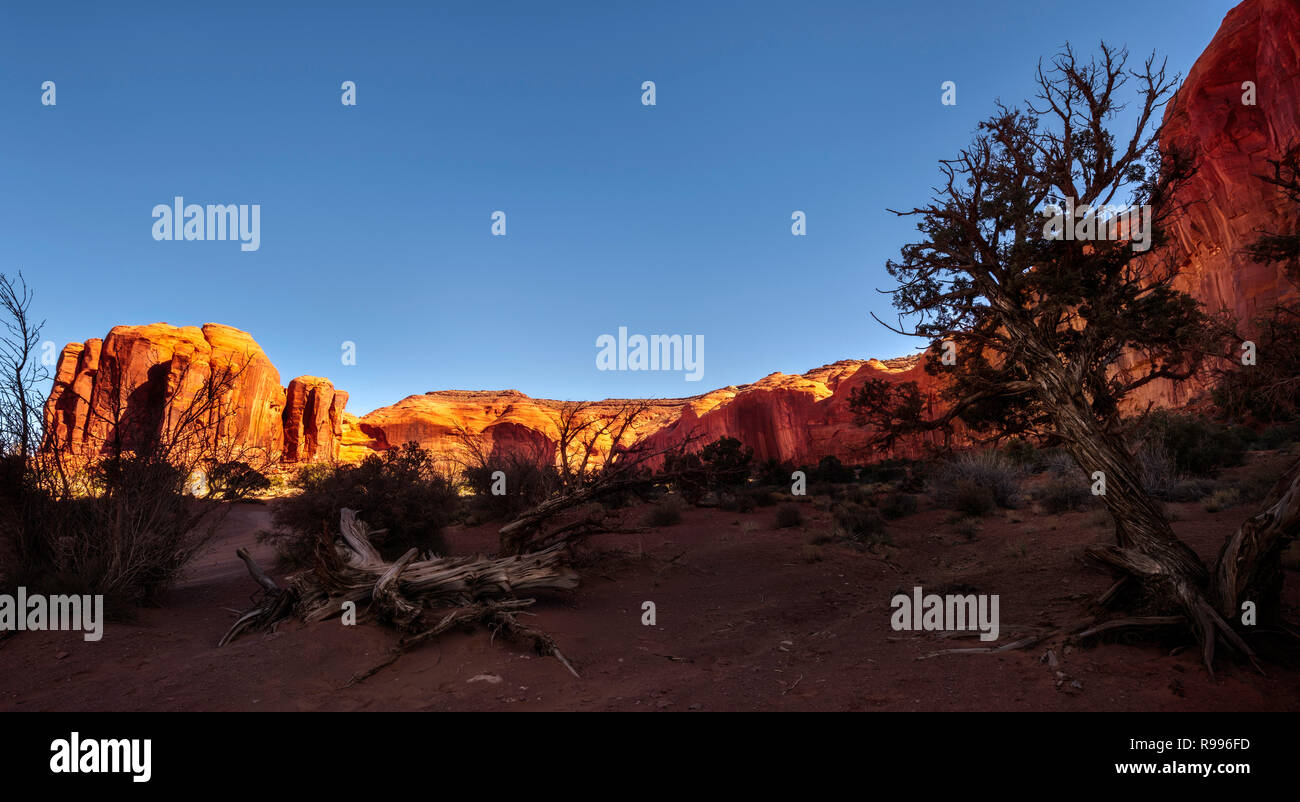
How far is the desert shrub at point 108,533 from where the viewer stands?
7.75m

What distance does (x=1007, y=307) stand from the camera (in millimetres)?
7137

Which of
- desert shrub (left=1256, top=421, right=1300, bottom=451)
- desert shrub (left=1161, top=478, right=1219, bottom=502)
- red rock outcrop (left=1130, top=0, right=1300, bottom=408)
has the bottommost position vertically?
desert shrub (left=1161, top=478, right=1219, bottom=502)

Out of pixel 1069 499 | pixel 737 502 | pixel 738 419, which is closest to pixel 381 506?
pixel 737 502

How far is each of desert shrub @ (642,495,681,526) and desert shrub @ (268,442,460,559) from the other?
222 inches

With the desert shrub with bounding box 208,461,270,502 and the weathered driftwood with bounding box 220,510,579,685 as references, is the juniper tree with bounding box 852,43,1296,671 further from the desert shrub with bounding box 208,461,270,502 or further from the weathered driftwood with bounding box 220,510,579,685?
the desert shrub with bounding box 208,461,270,502

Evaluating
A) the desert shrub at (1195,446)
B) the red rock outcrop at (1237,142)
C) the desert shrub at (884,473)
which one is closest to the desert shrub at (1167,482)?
the desert shrub at (1195,446)

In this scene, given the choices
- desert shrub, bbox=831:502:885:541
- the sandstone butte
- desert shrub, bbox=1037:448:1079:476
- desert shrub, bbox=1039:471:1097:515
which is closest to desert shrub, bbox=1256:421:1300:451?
the sandstone butte

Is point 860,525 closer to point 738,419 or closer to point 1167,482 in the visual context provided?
point 1167,482

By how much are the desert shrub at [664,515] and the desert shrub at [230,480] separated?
979cm

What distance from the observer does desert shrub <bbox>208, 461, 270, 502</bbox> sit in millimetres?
9391
